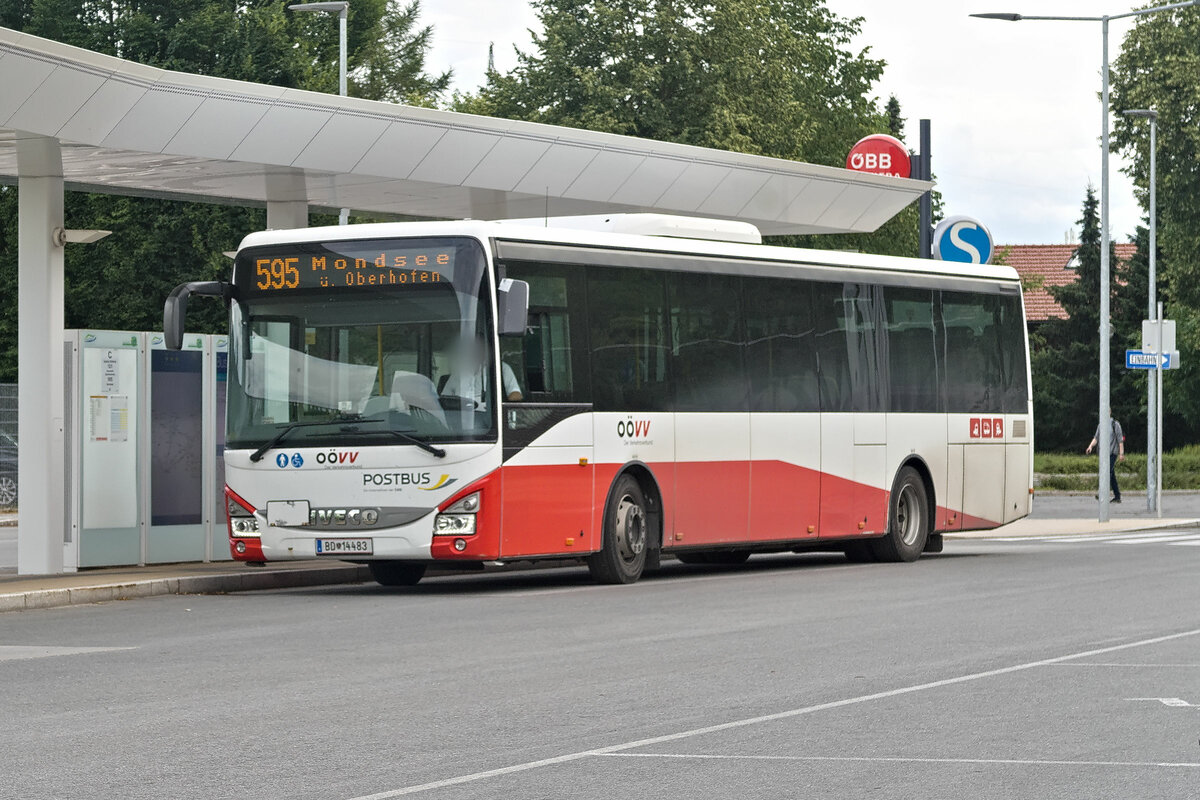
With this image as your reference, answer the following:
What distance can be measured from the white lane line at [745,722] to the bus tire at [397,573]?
808 centimetres

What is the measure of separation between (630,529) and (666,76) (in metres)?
41.0

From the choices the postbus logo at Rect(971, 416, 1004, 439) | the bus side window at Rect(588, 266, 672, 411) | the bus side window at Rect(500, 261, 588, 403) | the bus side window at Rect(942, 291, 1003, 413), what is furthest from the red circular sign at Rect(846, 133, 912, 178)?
the bus side window at Rect(500, 261, 588, 403)

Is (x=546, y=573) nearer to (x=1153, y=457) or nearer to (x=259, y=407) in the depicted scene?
(x=259, y=407)

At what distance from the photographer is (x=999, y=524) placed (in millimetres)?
25281

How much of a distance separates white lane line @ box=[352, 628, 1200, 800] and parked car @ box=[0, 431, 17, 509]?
30185 millimetres

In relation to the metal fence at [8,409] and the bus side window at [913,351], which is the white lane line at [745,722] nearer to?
the bus side window at [913,351]

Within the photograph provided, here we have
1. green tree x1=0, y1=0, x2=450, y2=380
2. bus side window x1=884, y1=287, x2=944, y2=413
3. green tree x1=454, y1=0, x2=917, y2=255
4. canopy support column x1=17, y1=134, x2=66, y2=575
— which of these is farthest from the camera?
green tree x1=454, y1=0, x2=917, y2=255

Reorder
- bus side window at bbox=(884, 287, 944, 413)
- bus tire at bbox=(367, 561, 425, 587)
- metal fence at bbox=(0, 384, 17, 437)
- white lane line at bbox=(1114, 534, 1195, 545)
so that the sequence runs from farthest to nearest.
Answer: metal fence at bbox=(0, 384, 17, 437) → white lane line at bbox=(1114, 534, 1195, 545) → bus side window at bbox=(884, 287, 944, 413) → bus tire at bbox=(367, 561, 425, 587)

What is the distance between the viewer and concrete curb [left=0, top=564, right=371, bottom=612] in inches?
659

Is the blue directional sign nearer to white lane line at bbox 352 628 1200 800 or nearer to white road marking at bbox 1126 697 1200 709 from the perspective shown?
white lane line at bbox 352 628 1200 800

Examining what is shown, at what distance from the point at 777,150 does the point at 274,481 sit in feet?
145

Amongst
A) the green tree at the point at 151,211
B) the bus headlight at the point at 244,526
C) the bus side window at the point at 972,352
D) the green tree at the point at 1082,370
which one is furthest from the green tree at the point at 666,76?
the bus headlight at the point at 244,526

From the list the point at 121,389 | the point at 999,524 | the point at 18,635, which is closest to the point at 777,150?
the point at 999,524

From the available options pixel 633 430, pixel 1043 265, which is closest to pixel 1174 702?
pixel 633 430
